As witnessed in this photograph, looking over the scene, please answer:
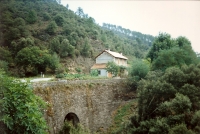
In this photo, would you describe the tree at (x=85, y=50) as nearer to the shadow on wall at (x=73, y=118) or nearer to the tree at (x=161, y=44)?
the tree at (x=161, y=44)

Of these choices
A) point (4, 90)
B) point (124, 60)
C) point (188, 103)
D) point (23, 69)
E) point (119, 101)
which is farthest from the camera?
point (124, 60)

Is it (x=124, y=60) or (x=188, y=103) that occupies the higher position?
(x=124, y=60)

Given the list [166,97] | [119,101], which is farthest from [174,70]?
[119,101]

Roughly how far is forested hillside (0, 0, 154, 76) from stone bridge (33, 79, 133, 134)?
13984 millimetres

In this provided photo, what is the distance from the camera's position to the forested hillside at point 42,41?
34.2 m

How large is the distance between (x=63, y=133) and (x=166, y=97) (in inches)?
383

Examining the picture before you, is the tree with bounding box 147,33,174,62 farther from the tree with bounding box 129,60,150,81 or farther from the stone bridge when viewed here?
the stone bridge

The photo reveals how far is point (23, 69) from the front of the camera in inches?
1296

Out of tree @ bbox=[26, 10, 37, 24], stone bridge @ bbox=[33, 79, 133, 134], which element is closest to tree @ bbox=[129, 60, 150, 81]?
stone bridge @ bbox=[33, 79, 133, 134]

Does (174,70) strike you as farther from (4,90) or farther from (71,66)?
(71,66)

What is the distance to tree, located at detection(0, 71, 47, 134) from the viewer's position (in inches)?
352

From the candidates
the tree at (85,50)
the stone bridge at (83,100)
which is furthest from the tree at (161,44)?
the tree at (85,50)

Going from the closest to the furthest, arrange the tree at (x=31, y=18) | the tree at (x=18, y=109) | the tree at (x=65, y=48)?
the tree at (x=18, y=109) < the tree at (x=65, y=48) < the tree at (x=31, y=18)

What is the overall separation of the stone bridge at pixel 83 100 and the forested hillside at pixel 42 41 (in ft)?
45.9
